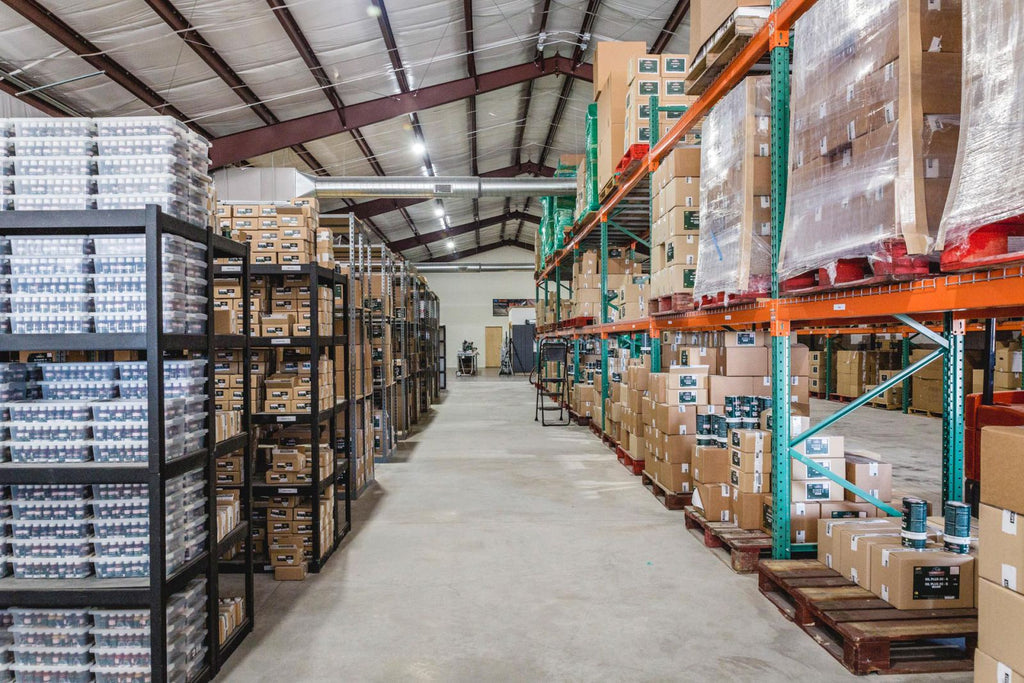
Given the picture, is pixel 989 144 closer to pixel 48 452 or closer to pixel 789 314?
pixel 789 314

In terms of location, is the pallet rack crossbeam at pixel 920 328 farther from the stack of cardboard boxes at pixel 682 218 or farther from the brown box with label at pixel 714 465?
the stack of cardboard boxes at pixel 682 218

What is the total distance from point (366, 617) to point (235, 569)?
111 centimetres

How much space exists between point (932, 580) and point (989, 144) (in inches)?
88.7

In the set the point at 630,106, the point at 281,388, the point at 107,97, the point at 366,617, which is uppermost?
the point at 107,97

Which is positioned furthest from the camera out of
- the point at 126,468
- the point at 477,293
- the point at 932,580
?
the point at 477,293

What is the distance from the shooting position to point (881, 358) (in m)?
14.6

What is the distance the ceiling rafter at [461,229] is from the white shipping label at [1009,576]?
84.7 feet

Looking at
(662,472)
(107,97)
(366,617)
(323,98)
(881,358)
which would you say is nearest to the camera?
(366,617)

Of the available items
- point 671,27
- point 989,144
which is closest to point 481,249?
point 671,27

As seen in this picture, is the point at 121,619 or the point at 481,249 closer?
the point at 121,619

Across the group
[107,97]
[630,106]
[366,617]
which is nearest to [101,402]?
[366,617]

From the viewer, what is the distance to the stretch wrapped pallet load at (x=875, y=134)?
2637 millimetres

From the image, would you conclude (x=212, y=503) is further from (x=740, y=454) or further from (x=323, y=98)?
(x=323, y=98)

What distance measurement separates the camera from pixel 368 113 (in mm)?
12516
